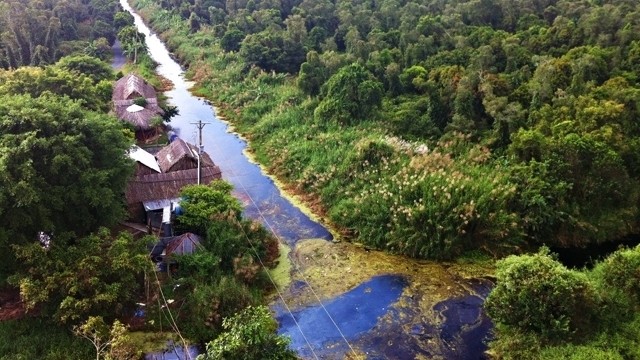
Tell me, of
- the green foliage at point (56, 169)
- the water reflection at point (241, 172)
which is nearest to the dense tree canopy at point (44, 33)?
the water reflection at point (241, 172)

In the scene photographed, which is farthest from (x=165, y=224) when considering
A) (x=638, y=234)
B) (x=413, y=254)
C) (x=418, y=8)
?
(x=418, y=8)

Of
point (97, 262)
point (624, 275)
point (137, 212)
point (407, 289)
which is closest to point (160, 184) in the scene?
point (137, 212)

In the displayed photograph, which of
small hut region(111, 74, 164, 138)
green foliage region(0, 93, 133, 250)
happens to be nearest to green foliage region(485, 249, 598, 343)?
green foliage region(0, 93, 133, 250)

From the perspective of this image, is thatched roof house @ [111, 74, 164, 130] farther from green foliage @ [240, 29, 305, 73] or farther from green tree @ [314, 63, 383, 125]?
green tree @ [314, 63, 383, 125]

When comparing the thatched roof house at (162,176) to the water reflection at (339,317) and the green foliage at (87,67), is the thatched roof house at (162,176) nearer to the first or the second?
the water reflection at (339,317)

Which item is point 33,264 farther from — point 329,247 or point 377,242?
point 377,242

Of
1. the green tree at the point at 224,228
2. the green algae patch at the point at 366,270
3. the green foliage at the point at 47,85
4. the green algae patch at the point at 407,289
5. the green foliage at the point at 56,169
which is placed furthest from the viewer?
the green foliage at the point at 47,85

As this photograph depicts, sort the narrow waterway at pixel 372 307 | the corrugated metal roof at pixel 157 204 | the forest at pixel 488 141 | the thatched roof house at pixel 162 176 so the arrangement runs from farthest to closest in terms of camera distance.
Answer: the thatched roof house at pixel 162 176 < the corrugated metal roof at pixel 157 204 < the narrow waterway at pixel 372 307 < the forest at pixel 488 141
